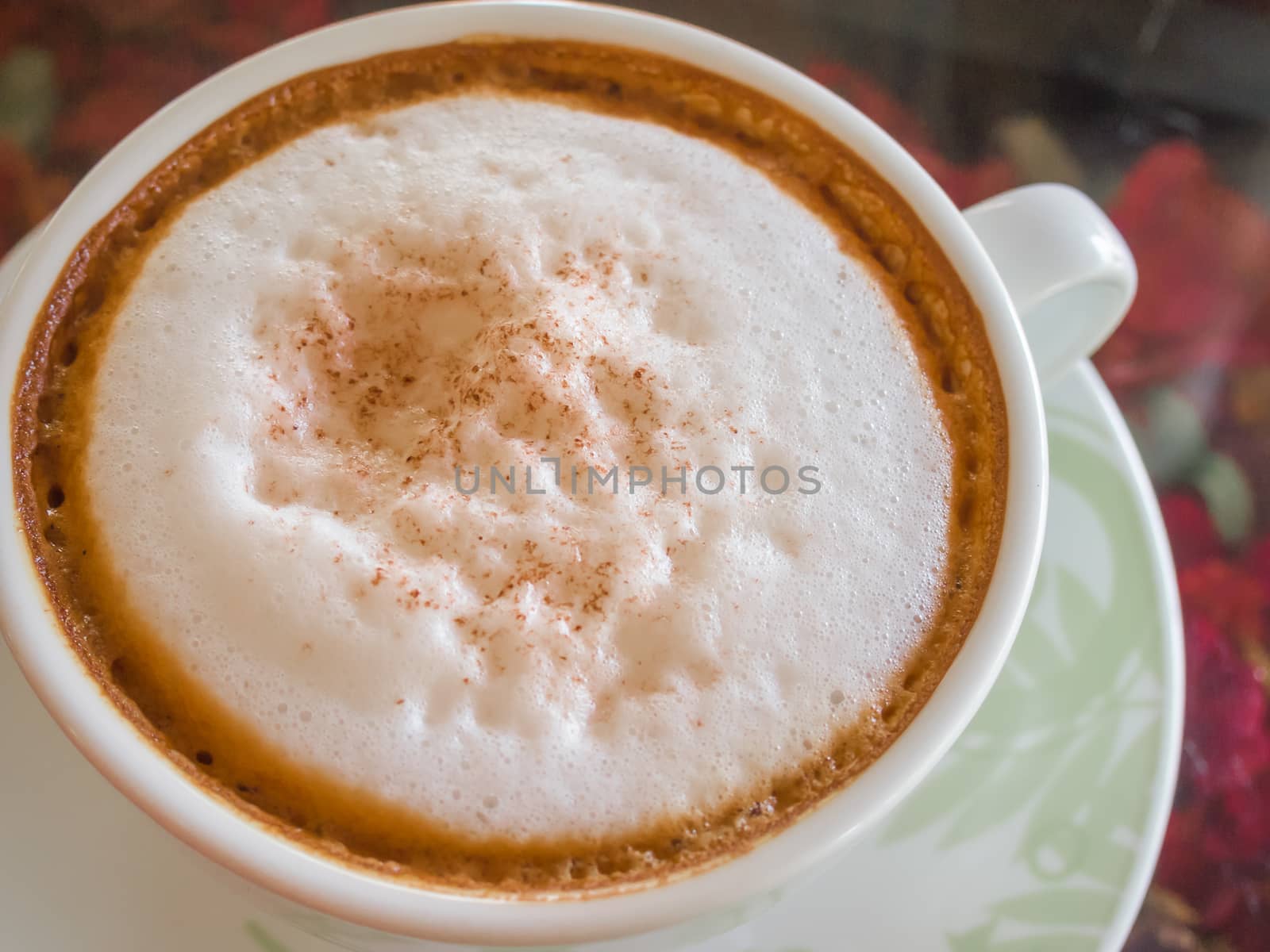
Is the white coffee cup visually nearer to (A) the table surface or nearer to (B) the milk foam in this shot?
(B) the milk foam

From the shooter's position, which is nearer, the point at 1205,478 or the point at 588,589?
the point at 588,589

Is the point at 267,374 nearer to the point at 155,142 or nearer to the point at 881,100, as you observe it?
the point at 155,142

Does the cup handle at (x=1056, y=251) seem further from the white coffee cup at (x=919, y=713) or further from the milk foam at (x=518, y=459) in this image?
the milk foam at (x=518, y=459)

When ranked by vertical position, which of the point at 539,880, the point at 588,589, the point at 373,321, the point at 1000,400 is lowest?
the point at 539,880

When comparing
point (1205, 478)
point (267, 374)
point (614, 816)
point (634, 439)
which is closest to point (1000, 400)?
point (634, 439)

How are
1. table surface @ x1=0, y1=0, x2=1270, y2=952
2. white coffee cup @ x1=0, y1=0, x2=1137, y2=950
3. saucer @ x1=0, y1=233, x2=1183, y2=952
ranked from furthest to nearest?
1. table surface @ x1=0, y1=0, x2=1270, y2=952
2. saucer @ x1=0, y1=233, x2=1183, y2=952
3. white coffee cup @ x1=0, y1=0, x2=1137, y2=950

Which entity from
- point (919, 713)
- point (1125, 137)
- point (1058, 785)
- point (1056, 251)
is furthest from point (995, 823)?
point (1125, 137)

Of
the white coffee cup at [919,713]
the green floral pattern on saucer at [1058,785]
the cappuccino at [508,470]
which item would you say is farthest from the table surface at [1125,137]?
the cappuccino at [508,470]

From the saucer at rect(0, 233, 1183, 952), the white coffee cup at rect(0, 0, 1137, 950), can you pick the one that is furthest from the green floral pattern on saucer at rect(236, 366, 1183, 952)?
the white coffee cup at rect(0, 0, 1137, 950)
